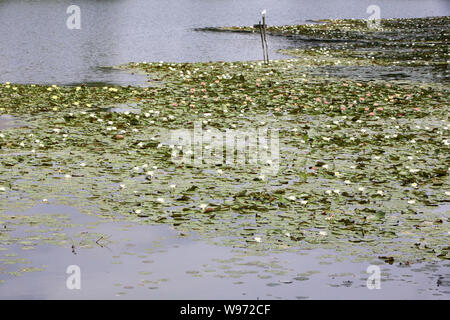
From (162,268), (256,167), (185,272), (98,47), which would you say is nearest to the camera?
(185,272)

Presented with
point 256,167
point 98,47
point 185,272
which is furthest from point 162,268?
point 98,47

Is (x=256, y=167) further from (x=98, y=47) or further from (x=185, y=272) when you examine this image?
(x=98, y=47)

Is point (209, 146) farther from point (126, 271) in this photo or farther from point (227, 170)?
point (126, 271)

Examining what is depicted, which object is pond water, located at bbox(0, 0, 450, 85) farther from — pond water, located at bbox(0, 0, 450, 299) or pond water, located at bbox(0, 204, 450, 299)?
pond water, located at bbox(0, 204, 450, 299)

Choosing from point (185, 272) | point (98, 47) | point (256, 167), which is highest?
point (98, 47)

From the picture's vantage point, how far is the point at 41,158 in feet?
54.3

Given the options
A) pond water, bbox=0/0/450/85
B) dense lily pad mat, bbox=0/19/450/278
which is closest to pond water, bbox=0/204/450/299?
dense lily pad mat, bbox=0/19/450/278

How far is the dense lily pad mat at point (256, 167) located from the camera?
11.9 metres

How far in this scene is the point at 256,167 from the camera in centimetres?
1608

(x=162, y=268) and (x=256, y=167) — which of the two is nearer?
(x=162, y=268)

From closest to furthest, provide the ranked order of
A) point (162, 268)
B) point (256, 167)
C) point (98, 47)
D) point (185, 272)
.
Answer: point (185, 272) < point (162, 268) < point (256, 167) < point (98, 47)

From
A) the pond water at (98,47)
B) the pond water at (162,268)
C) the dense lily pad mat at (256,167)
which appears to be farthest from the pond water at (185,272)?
the pond water at (98,47)

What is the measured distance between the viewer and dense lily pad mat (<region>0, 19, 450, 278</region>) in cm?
1188
